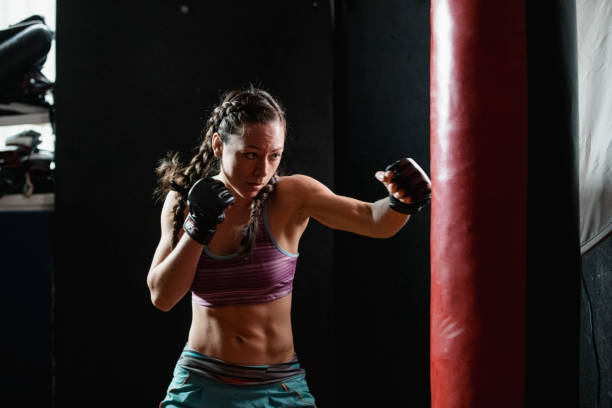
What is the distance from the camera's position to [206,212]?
4.26 feet

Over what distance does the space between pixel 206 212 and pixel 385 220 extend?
0.56 m

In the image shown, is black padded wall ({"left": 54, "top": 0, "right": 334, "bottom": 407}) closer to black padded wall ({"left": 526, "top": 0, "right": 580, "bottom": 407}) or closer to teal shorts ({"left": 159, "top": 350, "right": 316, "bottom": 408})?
teal shorts ({"left": 159, "top": 350, "right": 316, "bottom": 408})

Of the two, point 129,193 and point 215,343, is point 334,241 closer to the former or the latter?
point 215,343

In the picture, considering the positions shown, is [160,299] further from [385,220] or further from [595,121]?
[595,121]

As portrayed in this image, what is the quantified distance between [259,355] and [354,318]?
796 millimetres

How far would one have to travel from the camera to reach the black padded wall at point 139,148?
2062 mm

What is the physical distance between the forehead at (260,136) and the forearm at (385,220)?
390 mm

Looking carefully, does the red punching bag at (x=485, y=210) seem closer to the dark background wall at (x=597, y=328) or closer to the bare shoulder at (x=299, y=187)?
the bare shoulder at (x=299, y=187)

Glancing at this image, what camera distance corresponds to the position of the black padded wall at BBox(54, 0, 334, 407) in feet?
6.77

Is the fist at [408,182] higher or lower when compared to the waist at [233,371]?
higher

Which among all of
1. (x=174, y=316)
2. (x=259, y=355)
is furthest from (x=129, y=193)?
(x=259, y=355)

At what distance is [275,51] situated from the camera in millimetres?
2074

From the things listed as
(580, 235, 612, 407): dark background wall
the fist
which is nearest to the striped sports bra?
the fist

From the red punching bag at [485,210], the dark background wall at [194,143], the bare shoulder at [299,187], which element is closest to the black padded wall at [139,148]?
the dark background wall at [194,143]
